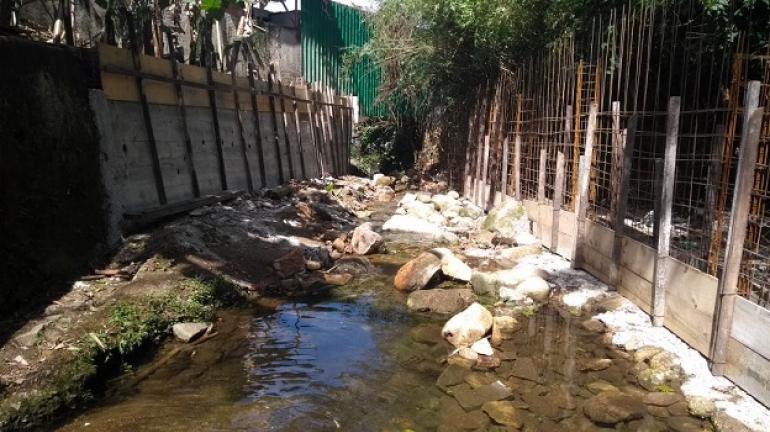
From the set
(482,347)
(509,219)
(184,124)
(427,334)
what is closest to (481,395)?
(482,347)

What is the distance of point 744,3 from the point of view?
6.46 m

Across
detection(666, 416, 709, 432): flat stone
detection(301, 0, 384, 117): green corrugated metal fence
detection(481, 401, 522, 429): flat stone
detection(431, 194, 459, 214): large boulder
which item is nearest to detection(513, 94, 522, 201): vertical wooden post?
detection(431, 194, 459, 214): large boulder

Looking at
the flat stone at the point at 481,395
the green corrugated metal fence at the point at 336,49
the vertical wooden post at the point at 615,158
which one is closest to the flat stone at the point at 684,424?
the flat stone at the point at 481,395

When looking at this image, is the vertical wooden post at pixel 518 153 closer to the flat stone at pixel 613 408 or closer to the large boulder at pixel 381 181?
the flat stone at pixel 613 408

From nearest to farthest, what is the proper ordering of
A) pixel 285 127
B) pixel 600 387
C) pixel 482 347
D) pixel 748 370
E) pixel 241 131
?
1. pixel 748 370
2. pixel 600 387
3. pixel 482 347
4. pixel 241 131
5. pixel 285 127

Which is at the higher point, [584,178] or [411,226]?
[584,178]

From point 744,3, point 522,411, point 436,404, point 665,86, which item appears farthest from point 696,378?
point 665,86

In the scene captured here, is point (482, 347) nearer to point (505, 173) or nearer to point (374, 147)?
point (505, 173)

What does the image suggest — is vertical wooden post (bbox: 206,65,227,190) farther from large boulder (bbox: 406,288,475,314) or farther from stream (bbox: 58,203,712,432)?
large boulder (bbox: 406,288,475,314)

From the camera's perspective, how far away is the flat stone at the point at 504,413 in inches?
164

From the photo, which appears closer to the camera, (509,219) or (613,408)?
(613,408)

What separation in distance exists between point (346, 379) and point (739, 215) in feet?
11.0

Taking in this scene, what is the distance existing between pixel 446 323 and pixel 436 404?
150 centimetres

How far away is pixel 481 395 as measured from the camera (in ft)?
14.8
